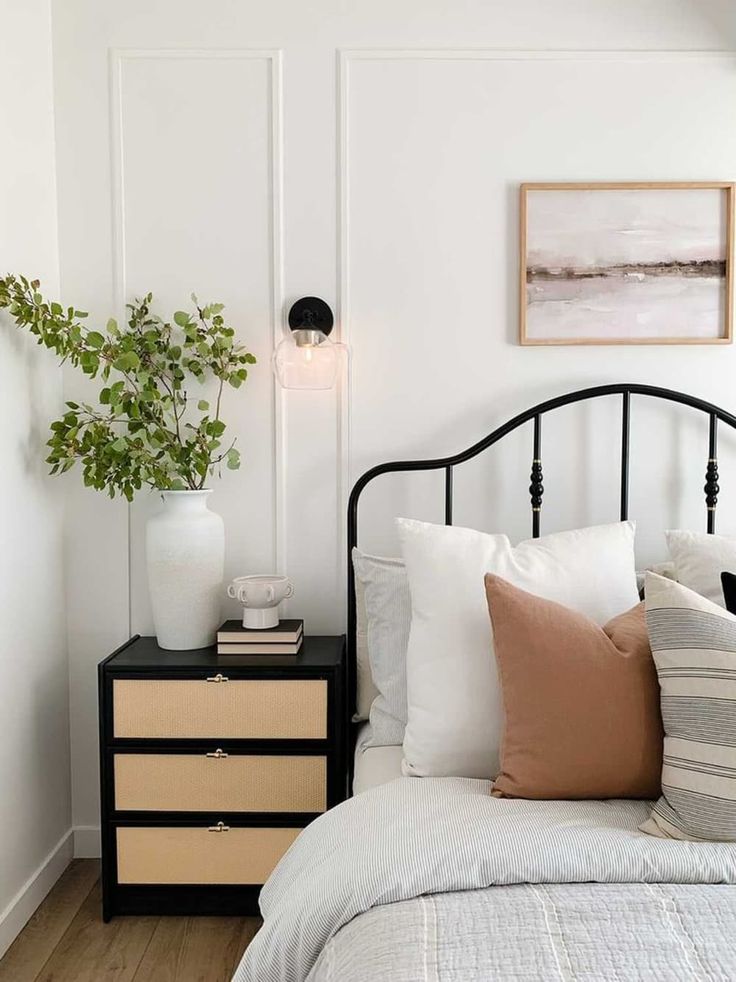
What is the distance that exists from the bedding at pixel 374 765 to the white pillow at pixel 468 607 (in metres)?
0.06

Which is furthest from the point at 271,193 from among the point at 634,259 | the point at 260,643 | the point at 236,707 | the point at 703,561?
the point at 703,561

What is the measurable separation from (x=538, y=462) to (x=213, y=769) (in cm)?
115

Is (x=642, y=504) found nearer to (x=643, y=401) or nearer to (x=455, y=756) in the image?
(x=643, y=401)

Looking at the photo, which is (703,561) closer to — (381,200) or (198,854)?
(381,200)

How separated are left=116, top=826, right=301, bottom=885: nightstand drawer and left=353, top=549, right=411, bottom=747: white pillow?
1.29ft

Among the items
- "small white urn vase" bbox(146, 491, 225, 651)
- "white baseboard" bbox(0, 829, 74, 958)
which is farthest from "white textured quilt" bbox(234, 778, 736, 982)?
"white baseboard" bbox(0, 829, 74, 958)

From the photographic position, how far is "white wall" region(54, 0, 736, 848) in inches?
99.6

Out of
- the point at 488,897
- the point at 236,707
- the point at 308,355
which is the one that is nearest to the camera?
the point at 488,897

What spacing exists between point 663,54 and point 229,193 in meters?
1.22

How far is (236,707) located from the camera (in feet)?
7.50

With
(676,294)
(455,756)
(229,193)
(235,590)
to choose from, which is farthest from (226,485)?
(676,294)

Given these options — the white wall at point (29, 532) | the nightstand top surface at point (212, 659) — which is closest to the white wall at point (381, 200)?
the white wall at point (29, 532)

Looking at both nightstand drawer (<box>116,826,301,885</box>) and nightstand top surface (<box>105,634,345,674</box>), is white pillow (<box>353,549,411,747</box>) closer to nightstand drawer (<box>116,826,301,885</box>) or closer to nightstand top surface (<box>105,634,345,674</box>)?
nightstand top surface (<box>105,634,345,674</box>)

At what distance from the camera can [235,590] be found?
244cm
